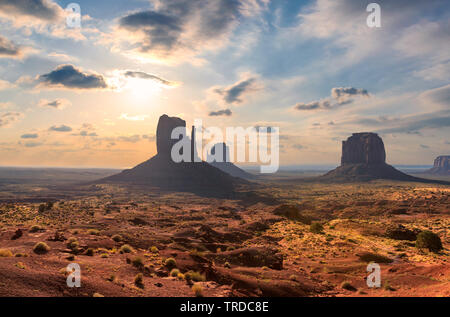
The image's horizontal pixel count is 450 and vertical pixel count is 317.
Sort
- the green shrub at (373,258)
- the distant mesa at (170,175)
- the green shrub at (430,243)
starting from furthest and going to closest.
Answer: the distant mesa at (170,175)
the green shrub at (430,243)
the green shrub at (373,258)

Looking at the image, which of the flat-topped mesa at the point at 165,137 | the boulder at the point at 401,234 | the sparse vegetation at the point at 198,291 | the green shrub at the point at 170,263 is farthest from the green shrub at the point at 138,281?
the flat-topped mesa at the point at 165,137

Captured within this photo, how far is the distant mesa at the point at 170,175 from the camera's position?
5547 inches

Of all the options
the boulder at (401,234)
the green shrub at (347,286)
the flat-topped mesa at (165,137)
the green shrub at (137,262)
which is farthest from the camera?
the flat-topped mesa at (165,137)

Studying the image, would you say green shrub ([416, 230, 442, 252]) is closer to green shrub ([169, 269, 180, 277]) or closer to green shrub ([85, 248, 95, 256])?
green shrub ([169, 269, 180, 277])

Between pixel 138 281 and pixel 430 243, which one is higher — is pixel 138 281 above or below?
above

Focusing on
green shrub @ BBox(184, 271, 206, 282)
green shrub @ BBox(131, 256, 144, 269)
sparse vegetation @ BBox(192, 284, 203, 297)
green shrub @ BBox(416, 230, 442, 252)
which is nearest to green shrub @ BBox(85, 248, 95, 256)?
green shrub @ BBox(131, 256, 144, 269)

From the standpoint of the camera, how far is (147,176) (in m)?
151

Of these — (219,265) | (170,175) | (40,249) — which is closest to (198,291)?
(219,265)

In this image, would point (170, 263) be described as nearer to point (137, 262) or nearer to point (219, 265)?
point (137, 262)

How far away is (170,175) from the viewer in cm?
15138

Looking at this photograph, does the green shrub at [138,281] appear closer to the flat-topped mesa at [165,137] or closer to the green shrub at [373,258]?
the green shrub at [373,258]
